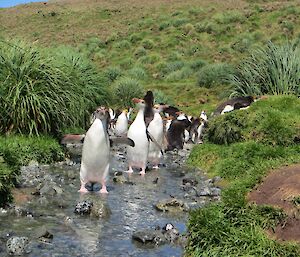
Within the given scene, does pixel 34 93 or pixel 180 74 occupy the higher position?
pixel 34 93

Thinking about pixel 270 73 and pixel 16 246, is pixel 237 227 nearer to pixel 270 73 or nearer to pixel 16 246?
pixel 16 246

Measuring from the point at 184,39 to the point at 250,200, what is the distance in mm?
42230

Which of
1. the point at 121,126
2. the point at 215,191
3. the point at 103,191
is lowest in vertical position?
the point at 121,126

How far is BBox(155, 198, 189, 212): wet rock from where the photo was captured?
7367 millimetres

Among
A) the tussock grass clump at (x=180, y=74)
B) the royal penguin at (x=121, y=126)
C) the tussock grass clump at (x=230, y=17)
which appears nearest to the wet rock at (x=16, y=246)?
the royal penguin at (x=121, y=126)

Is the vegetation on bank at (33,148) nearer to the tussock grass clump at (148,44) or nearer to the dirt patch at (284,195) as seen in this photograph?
the dirt patch at (284,195)

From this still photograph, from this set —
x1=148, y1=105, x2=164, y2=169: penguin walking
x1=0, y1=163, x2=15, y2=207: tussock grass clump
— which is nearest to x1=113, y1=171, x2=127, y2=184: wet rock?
x1=148, y1=105, x2=164, y2=169: penguin walking

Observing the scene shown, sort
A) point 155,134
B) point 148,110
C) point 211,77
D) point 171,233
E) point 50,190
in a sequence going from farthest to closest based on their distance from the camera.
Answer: point 211,77, point 148,110, point 155,134, point 50,190, point 171,233

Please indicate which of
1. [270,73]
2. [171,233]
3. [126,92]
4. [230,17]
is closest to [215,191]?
[171,233]

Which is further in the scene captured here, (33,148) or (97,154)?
(33,148)

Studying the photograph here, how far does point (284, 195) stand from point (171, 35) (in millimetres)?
43836

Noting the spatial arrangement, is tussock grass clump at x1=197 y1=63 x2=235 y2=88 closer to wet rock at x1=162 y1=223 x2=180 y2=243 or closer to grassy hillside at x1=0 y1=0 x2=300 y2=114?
grassy hillside at x1=0 y1=0 x2=300 y2=114

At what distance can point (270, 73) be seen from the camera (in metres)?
17.9

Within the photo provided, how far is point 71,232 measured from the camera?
6004mm
